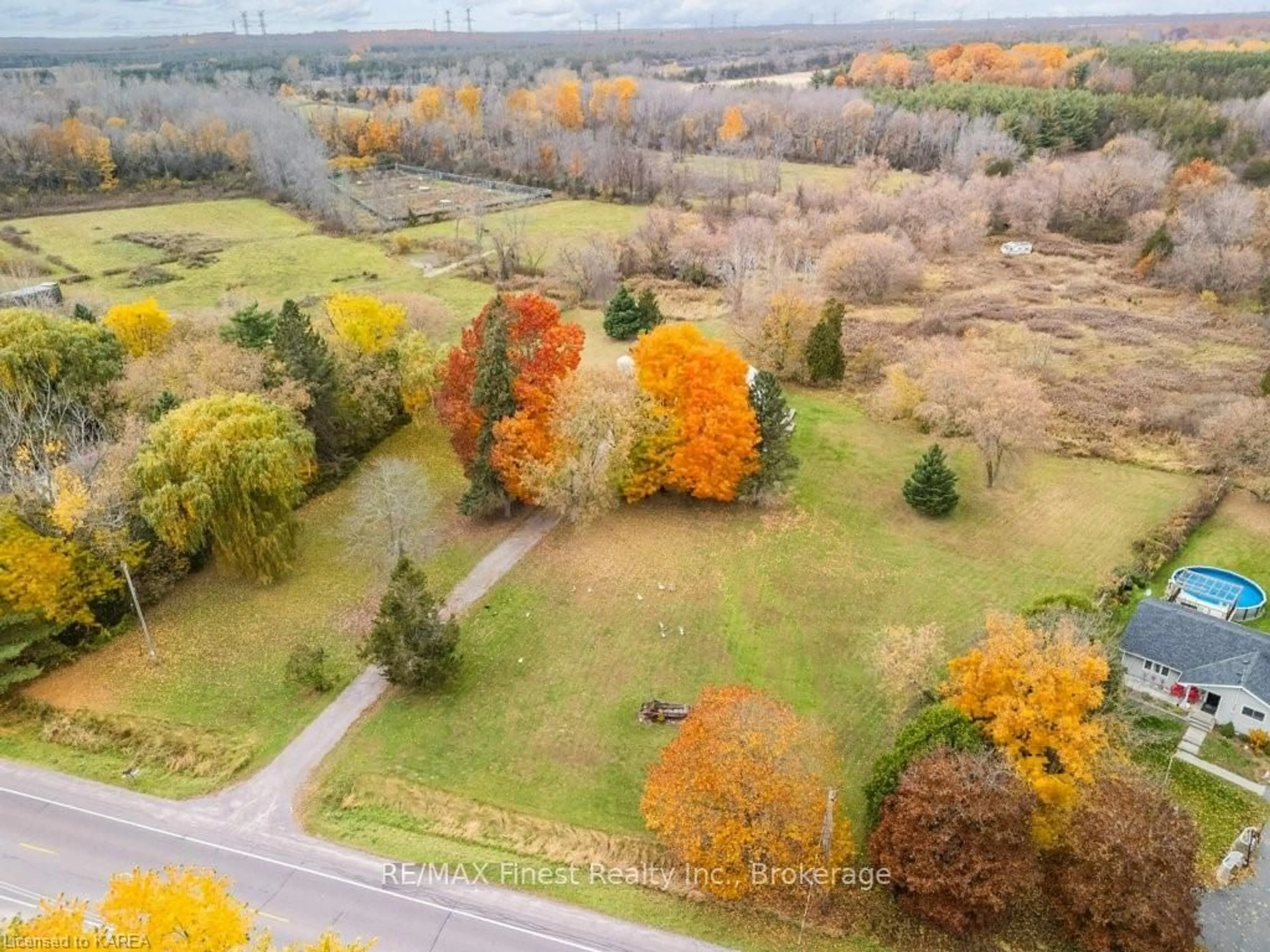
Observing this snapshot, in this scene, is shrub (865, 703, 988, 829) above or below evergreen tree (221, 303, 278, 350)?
below

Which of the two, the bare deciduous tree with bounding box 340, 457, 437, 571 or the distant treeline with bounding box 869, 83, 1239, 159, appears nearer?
the bare deciduous tree with bounding box 340, 457, 437, 571

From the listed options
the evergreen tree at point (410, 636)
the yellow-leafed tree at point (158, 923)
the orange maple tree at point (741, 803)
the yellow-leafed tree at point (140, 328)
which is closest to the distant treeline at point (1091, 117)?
the yellow-leafed tree at point (140, 328)

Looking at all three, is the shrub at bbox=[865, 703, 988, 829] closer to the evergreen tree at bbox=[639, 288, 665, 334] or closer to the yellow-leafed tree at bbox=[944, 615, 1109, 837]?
the yellow-leafed tree at bbox=[944, 615, 1109, 837]

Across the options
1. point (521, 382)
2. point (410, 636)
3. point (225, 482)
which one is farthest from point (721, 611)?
point (225, 482)

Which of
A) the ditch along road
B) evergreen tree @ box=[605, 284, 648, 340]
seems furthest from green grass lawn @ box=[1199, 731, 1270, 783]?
evergreen tree @ box=[605, 284, 648, 340]

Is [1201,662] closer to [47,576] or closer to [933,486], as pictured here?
[933,486]

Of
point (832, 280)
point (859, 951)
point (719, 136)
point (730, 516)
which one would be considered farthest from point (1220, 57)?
point (859, 951)

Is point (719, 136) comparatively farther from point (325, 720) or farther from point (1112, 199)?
point (325, 720)
